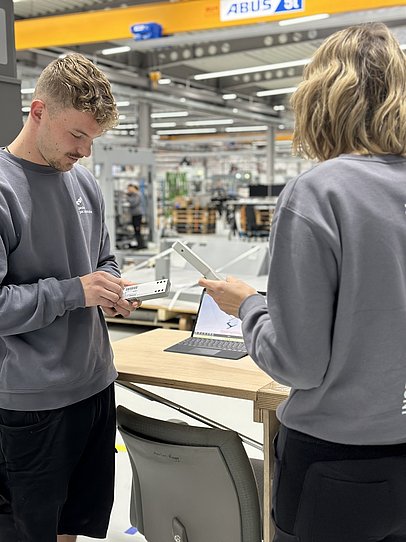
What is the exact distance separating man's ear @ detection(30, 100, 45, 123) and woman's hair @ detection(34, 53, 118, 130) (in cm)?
1

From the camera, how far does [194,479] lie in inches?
79.4

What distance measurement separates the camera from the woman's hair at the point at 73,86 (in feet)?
5.47

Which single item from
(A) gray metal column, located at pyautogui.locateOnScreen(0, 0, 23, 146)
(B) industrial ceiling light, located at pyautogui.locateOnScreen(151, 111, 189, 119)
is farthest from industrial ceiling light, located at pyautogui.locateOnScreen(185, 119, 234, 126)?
(A) gray metal column, located at pyautogui.locateOnScreen(0, 0, 23, 146)

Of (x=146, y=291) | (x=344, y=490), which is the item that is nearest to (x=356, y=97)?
(x=344, y=490)

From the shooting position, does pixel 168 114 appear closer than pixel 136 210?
No

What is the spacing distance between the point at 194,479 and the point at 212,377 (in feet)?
1.04

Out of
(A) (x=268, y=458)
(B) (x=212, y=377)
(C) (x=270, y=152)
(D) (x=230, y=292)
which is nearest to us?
(D) (x=230, y=292)

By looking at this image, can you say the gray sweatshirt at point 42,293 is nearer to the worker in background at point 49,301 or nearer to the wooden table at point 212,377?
the worker in background at point 49,301

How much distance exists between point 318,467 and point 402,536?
0.82ft

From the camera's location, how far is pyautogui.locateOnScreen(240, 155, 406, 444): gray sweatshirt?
1.16m

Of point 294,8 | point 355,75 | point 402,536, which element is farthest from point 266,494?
point 294,8

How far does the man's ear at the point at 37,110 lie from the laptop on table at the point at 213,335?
1.00m

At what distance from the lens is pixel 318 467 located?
4.10ft

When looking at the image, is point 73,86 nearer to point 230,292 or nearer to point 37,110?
point 37,110
